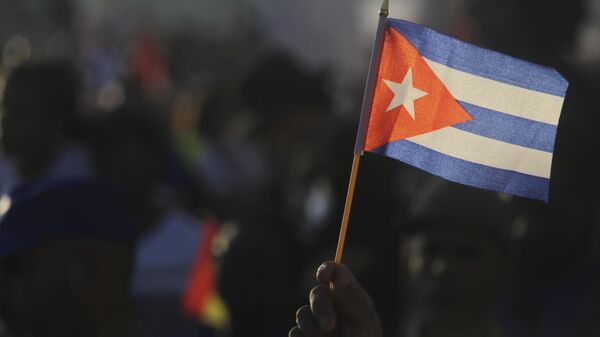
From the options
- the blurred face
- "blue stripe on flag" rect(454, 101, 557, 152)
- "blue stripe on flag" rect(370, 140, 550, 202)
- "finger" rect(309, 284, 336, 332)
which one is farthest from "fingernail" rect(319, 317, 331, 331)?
the blurred face

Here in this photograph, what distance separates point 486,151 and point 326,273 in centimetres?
48

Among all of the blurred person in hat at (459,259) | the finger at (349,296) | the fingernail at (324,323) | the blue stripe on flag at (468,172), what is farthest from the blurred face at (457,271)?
the fingernail at (324,323)

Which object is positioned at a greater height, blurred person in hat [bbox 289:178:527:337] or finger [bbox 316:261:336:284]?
finger [bbox 316:261:336:284]

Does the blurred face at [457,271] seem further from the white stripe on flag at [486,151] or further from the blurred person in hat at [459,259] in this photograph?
the white stripe on flag at [486,151]

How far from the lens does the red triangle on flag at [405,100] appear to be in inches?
108

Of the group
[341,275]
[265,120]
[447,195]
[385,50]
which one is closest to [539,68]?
[385,50]

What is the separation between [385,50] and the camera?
2775 millimetres

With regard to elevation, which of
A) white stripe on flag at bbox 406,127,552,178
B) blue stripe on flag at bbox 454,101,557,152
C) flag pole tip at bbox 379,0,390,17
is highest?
flag pole tip at bbox 379,0,390,17

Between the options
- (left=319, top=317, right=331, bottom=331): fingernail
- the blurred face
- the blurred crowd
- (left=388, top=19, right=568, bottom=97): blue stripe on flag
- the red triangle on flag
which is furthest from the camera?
the blurred face

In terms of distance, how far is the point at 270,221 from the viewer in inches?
222

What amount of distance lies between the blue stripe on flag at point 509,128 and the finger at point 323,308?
0.51 metres

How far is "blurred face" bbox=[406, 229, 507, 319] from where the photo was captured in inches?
149

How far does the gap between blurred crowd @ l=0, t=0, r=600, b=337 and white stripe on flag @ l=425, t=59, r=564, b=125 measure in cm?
116

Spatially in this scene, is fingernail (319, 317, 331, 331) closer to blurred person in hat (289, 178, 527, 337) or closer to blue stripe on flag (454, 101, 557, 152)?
blue stripe on flag (454, 101, 557, 152)
